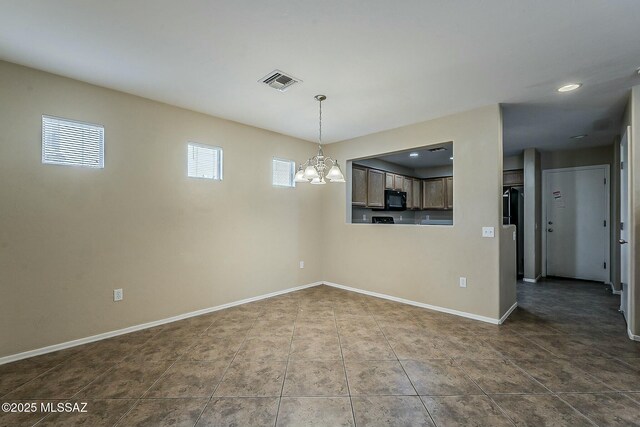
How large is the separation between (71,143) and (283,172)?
2753 mm

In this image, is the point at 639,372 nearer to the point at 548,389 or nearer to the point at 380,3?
the point at 548,389

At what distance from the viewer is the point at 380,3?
1820mm

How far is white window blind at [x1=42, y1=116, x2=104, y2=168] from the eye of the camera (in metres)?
2.74

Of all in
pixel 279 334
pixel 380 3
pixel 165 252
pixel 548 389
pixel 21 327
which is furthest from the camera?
pixel 165 252

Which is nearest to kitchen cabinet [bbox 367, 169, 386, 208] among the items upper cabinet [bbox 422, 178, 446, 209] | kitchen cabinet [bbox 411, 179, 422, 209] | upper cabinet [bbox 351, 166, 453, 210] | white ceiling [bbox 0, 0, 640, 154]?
upper cabinet [bbox 351, 166, 453, 210]

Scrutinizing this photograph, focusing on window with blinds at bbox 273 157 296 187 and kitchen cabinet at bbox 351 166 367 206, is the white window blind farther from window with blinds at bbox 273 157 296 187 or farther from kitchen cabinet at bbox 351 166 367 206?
kitchen cabinet at bbox 351 166 367 206

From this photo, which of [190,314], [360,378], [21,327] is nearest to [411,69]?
[360,378]

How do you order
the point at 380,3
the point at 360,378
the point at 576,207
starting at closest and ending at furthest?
the point at 380,3
the point at 360,378
the point at 576,207

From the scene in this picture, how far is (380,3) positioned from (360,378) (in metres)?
2.71

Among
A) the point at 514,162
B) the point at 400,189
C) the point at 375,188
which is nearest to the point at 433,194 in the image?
the point at 400,189

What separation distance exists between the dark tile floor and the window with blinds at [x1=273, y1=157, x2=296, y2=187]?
222 cm

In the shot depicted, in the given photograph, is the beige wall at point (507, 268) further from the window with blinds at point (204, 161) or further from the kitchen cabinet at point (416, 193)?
the window with blinds at point (204, 161)

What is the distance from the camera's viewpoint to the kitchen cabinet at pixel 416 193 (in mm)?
7152

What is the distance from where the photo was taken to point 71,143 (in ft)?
9.42
